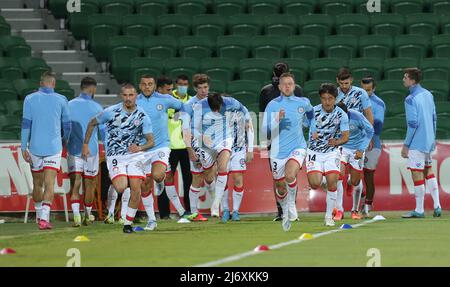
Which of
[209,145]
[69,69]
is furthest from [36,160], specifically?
[69,69]

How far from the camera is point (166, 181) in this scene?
1956cm

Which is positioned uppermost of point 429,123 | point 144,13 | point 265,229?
point 144,13

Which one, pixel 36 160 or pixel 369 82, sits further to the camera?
pixel 369 82

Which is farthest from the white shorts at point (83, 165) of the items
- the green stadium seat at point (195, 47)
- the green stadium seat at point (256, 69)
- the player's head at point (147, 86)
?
the green stadium seat at point (195, 47)

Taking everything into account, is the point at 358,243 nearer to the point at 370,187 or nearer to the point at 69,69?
the point at 370,187

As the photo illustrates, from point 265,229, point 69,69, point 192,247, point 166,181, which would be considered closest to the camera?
point 192,247

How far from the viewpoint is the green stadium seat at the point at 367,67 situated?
960 inches

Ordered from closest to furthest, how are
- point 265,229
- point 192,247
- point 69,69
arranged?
1. point 192,247
2. point 265,229
3. point 69,69

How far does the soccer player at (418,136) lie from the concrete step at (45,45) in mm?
10724

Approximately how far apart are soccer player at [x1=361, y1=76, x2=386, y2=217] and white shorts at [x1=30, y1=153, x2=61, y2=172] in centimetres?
520

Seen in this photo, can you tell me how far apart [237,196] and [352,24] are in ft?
28.8

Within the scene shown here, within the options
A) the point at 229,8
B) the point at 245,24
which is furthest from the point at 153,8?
the point at 245,24

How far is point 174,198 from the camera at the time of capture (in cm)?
1952
